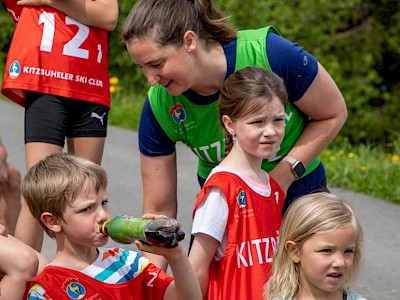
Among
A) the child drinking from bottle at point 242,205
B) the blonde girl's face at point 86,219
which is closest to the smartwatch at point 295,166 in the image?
the child drinking from bottle at point 242,205

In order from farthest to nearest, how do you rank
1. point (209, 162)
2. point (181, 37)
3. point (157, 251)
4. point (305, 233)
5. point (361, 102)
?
1. point (361, 102)
2. point (209, 162)
3. point (181, 37)
4. point (305, 233)
5. point (157, 251)

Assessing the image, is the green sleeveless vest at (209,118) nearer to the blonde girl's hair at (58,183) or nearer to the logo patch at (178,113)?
the logo patch at (178,113)

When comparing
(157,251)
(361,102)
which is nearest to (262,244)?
(157,251)

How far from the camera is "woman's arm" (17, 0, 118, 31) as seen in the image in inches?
202

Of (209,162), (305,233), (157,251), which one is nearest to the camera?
(157,251)

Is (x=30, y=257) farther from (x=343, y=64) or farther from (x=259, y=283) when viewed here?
(x=343, y=64)

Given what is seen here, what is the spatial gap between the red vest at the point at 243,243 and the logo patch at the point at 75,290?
552 millimetres

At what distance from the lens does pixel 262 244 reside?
4.21m

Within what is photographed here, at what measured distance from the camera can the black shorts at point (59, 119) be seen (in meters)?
5.06

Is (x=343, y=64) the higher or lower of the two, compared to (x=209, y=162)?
higher

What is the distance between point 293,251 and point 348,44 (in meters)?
10.3

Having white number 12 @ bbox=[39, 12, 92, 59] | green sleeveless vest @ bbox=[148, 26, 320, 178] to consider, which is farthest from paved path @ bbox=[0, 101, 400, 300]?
white number 12 @ bbox=[39, 12, 92, 59]

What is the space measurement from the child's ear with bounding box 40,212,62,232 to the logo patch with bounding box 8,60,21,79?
1.25m

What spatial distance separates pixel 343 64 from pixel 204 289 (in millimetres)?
9937
